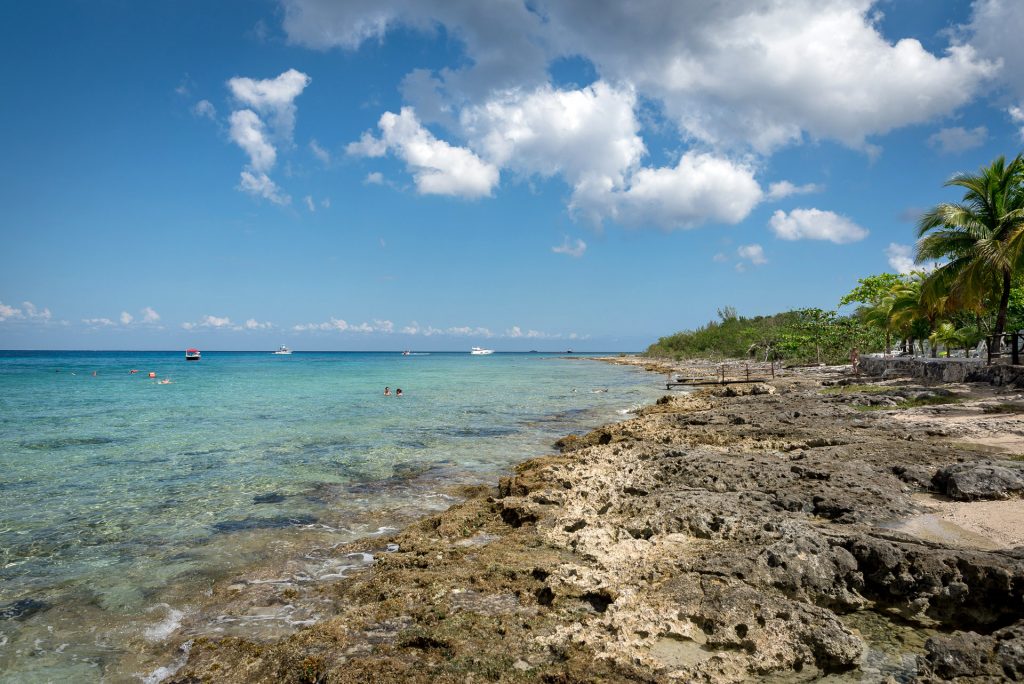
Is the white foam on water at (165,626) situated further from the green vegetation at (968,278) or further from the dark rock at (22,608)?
the green vegetation at (968,278)

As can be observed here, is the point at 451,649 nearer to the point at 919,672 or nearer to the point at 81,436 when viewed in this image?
the point at 919,672

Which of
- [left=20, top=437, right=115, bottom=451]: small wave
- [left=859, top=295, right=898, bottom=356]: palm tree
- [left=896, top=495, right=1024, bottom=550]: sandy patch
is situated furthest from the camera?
[left=859, top=295, right=898, bottom=356]: palm tree

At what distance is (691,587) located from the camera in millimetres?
5582

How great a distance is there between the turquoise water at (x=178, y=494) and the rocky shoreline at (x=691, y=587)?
4.03 feet

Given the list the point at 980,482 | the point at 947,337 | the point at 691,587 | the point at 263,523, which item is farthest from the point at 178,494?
the point at 947,337

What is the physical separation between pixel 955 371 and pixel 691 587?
24.5m

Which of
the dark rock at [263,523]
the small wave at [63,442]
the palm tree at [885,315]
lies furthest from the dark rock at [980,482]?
the palm tree at [885,315]

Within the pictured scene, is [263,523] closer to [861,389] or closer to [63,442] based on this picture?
[63,442]

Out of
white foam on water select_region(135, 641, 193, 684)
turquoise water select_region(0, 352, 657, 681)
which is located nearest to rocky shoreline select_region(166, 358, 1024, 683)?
white foam on water select_region(135, 641, 193, 684)

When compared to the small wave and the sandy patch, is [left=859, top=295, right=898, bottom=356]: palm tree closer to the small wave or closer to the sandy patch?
the sandy patch

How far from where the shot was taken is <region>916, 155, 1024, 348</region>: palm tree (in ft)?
72.8

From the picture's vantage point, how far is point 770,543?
6414mm

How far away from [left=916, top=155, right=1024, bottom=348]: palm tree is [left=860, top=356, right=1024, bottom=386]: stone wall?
1.73 meters

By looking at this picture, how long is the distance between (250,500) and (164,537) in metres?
2.17
